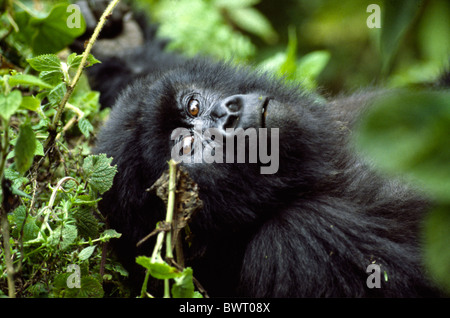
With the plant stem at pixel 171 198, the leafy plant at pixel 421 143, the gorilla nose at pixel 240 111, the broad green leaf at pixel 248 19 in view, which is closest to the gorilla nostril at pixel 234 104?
the gorilla nose at pixel 240 111

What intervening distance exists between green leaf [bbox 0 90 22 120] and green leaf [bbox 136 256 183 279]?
0.58 meters

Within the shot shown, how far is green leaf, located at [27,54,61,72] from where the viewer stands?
1.76m

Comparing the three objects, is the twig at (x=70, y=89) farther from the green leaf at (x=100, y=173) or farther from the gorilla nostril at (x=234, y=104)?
the gorilla nostril at (x=234, y=104)

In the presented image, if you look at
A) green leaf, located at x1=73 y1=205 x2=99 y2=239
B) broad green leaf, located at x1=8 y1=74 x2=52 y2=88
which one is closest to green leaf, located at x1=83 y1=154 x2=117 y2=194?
green leaf, located at x1=73 y1=205 x2=99 y2=239

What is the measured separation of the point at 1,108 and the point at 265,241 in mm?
1152

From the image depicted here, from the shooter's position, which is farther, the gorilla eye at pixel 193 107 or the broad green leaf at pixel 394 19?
the gorilla eye at pixel 193 107

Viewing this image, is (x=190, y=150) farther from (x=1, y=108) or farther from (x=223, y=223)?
(x=1, y=108)

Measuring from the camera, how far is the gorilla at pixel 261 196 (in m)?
1.80

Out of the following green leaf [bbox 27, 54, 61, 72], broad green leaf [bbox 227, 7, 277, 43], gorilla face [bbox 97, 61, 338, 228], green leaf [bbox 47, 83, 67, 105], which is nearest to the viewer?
green leaf [bbox 27, 54, 61, 72]

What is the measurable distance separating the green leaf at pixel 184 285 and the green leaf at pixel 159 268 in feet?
0.06

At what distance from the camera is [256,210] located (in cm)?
203

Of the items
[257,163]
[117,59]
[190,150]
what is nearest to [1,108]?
[190,150]

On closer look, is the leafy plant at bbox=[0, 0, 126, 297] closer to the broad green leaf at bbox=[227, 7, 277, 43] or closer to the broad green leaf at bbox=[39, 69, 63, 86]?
the broad green leaf at bbox=[39, 69, 63, 86]

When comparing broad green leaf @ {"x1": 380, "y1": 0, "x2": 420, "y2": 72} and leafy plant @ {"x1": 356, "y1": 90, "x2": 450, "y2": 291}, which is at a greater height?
broad green leaf @ {"x1": 380, "y1": 0, "x2": 420, "y2": 72}
